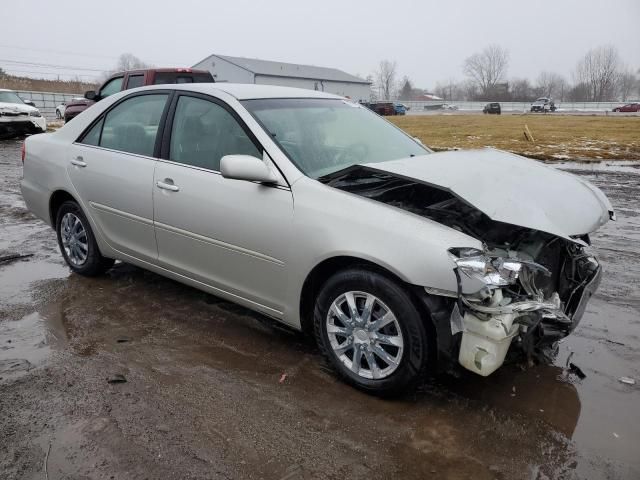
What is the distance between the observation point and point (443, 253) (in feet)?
8.52

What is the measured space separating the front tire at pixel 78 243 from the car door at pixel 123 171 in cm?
25

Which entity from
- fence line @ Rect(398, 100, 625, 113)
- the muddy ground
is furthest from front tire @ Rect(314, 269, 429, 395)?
fence line @ Rect(398, 100, 625, 113)

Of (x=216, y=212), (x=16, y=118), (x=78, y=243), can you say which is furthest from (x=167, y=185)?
(x=16, y=118)

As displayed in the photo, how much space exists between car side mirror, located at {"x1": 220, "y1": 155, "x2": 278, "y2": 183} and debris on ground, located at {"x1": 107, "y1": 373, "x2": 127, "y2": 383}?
134 cm

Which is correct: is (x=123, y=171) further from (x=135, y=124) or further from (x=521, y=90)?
(x=521, y=90)

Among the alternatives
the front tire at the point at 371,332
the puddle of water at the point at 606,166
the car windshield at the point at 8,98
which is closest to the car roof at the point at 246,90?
the front tire at the point at 371,332

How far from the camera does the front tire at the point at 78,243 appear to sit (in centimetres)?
459

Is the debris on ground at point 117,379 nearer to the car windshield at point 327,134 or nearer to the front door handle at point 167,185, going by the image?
the front door handle at point 167,185

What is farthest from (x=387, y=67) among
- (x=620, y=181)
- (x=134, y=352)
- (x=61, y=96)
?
(x=134, y=352)

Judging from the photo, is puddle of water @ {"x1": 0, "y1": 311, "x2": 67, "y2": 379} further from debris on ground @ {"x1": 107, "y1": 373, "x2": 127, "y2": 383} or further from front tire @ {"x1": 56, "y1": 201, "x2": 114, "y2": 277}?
front tire @ {"x1": 56, "y1": 201, "x2": 114, "y2": 277}

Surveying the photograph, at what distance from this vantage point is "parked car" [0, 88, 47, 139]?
1675cm

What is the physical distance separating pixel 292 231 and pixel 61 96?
37.5m

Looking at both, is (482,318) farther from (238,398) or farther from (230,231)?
(230,231)

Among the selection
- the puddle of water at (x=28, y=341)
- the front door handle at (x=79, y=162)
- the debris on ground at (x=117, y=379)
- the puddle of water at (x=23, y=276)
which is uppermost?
the front door handle at (x=79, y=162)
